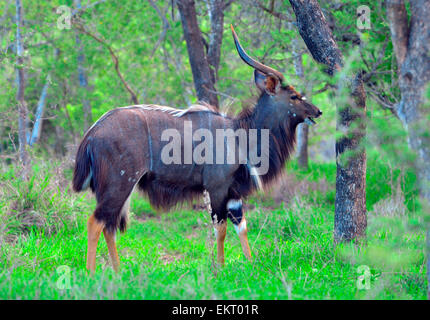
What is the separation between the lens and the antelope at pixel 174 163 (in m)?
4.76

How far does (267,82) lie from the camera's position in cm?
537

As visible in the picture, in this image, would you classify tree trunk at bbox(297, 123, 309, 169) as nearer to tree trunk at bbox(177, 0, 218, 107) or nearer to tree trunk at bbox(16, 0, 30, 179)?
tree trunk at bbox(177, 0, 218, 107)

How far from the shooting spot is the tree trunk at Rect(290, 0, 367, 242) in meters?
4.47

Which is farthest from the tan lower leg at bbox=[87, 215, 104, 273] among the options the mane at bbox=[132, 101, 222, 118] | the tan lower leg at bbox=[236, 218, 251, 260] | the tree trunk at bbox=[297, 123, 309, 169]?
the tree trunk at bbox=[297, 123, 309, 169]

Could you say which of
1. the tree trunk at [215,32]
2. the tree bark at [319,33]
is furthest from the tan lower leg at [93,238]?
the tree trunk at [215,32]

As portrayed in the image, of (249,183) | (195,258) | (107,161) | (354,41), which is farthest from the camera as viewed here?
(354,41)

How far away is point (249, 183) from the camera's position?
5379 millimetres

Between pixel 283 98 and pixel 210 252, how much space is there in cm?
178

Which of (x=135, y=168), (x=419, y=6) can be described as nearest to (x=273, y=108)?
(x=135, y=168)

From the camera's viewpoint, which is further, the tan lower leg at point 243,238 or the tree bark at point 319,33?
the tan lower leg at point 243,238

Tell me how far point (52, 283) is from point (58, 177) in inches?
122

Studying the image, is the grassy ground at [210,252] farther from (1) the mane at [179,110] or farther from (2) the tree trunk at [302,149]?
(1) the mane at [179,110]

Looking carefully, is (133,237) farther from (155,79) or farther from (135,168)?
(155,79)

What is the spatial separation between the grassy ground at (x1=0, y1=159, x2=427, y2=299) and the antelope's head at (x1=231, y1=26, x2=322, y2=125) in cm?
124
